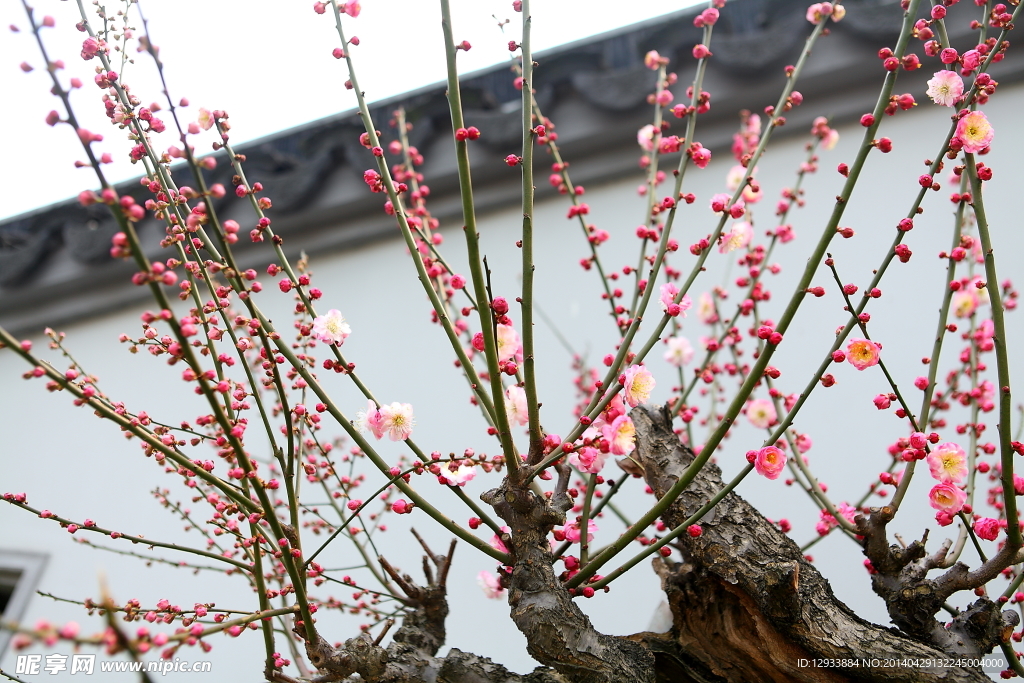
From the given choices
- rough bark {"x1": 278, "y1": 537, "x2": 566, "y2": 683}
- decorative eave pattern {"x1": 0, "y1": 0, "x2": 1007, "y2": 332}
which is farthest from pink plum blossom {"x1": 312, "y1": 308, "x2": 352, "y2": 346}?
decorative eave pattern {"x1": 0, "y1": 0, "x2": 1007, "y2": 332}

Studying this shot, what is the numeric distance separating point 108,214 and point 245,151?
719mm

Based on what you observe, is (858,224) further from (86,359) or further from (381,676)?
(86,359)

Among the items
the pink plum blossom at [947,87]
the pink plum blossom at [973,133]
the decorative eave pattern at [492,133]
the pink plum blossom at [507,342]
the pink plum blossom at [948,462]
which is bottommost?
the pink plum blossom at [948,462]

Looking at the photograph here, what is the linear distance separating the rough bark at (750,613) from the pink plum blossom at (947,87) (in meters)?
0.87

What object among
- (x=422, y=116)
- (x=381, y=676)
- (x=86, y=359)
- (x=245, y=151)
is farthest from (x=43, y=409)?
A: (x=381, y=676)

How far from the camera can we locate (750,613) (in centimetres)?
141

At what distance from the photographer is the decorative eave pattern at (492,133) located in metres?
2.69

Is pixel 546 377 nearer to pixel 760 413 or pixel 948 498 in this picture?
pixel 760 413

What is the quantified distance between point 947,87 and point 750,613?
108cm

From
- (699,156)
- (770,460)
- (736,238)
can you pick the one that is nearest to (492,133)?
(736,238)

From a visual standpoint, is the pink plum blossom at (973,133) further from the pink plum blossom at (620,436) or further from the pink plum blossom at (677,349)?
the pink plum blossom at (677,349)

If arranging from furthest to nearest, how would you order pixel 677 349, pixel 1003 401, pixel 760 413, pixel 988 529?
pixel 677 349, pixel 760 413, pixel 988 529, pixel 1003 401

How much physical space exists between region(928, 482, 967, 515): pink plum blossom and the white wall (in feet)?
2.74

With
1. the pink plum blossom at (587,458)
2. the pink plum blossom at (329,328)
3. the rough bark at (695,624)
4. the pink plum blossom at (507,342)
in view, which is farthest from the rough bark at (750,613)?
the pink plum blossom at (329,328)
